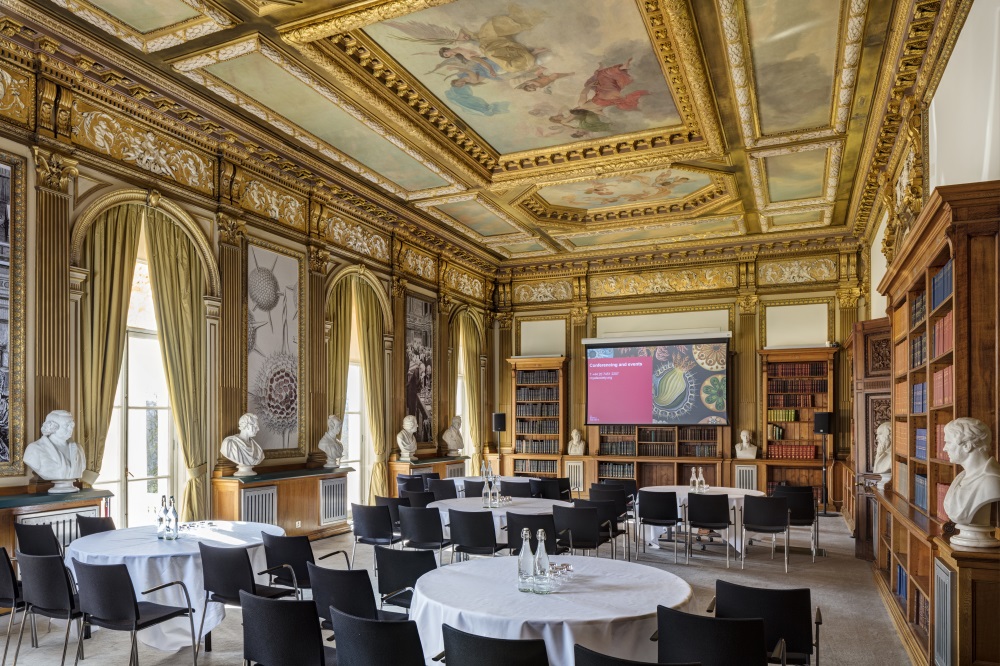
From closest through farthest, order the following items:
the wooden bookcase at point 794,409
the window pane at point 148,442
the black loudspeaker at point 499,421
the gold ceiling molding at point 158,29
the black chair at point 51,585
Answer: the black chair at point 51,585, the gold ceiling molding at point 158,29, the window pane at point 148,442, the wooden bookcase at point 794,409, the black loudspeaker at point 499,421

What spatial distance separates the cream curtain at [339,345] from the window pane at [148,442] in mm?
2405

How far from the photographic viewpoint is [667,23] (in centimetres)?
546

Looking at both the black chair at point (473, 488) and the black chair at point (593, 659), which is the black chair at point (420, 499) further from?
the black chair at point (593, 659)

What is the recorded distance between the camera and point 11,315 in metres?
5.51

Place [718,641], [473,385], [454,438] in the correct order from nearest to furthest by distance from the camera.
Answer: [718,641]
[454,438]
[473,385]

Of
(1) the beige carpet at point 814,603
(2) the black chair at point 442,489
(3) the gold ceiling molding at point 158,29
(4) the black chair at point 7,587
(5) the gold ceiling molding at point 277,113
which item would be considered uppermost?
(3) the gold ceiling molding at point 158,29

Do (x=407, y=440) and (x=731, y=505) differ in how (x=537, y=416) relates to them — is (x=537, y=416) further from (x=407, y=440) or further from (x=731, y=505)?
(x=731, y=505)

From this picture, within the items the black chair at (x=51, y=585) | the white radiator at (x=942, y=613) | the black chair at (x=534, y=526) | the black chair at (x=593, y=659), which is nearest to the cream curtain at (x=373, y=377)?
the black chair at (x=534, y=526)

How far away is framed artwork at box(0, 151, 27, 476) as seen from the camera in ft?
17.9

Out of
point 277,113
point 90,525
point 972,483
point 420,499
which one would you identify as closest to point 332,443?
point 420,499

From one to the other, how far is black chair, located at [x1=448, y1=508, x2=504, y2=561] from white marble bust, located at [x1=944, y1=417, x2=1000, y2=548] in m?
3.39

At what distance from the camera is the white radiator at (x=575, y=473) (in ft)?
43.0

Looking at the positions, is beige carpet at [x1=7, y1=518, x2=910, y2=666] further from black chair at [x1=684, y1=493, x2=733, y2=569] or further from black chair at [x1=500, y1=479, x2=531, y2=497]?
black chair at [x1=500, y1=479, x2=531, y2=497]

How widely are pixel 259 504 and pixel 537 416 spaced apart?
7.02 metres
